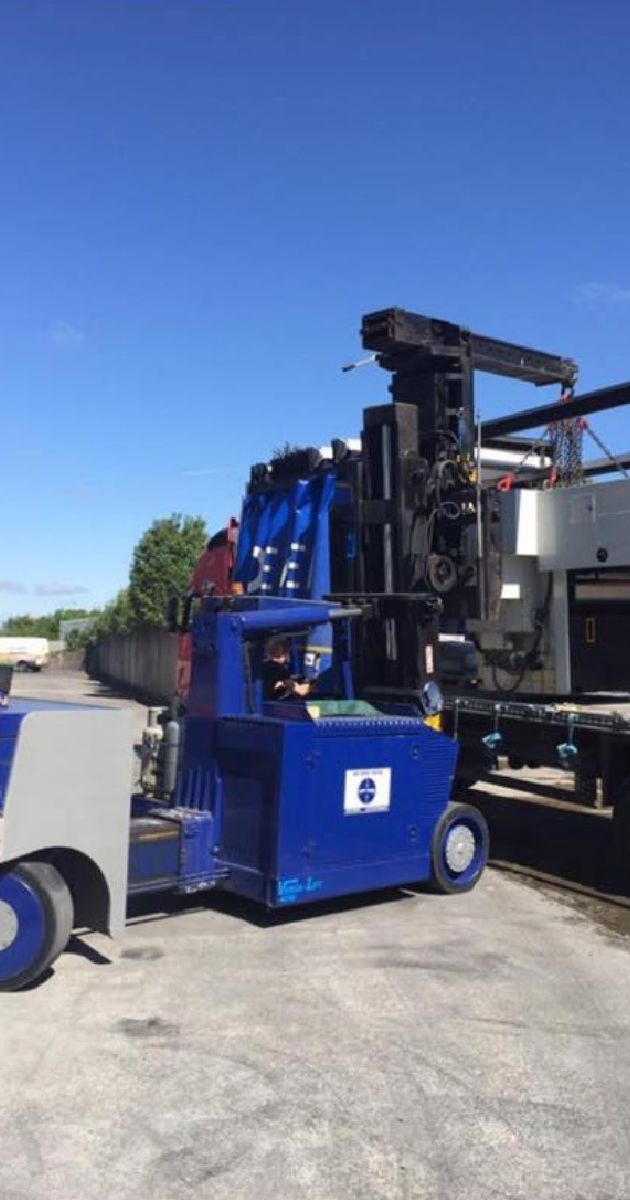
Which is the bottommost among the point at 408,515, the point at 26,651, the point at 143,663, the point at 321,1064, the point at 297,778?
the point at 321,1064

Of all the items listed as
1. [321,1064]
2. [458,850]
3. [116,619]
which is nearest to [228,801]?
[458,850]

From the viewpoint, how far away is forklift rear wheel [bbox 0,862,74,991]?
4.99 meters

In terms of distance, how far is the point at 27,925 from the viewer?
5000mm

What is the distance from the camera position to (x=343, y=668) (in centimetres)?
820

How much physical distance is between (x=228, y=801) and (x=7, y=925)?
1.67 m

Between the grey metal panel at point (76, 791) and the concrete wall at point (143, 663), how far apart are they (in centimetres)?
1629

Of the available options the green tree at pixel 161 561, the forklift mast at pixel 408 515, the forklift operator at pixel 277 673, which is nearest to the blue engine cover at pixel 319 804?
the forklift operator at pixel 277 673

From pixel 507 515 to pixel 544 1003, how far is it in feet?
12.7

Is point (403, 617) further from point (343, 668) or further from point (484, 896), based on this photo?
point (484, 896)

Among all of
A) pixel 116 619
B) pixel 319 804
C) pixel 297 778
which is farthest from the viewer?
pixel 116 619

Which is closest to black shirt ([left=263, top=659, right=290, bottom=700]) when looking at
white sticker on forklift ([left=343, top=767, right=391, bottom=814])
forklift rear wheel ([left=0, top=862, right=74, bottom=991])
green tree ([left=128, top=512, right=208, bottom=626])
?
white sticker on forklift ([left=343, top=767, right=391, bottom=814])

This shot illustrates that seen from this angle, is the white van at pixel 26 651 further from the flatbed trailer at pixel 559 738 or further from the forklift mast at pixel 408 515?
the flatbed trailer at pixel 559 738

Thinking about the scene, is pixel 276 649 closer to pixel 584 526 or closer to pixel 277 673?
pixel 277 673

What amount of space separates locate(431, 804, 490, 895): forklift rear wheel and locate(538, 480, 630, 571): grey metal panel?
1991 millimetres
